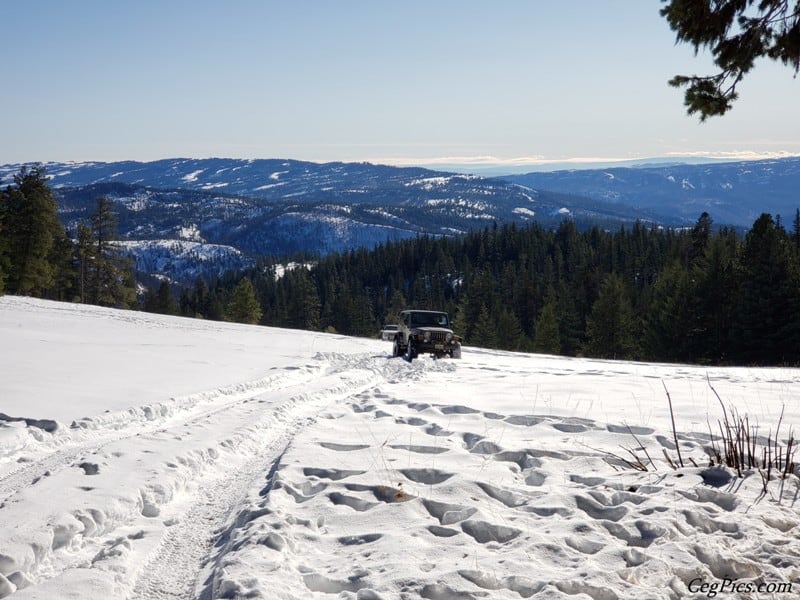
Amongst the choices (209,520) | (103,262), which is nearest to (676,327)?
(209,520)

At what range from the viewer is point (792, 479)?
21.5ft

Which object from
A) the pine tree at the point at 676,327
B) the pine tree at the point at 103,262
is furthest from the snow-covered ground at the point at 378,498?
the pine tree at the point at 103,262

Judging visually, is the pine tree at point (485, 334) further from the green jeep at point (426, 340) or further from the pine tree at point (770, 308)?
the green jeep at point (426, 340)

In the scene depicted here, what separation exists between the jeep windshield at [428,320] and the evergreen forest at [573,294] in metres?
15.3

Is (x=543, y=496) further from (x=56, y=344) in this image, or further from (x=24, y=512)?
(x=56, y=344)

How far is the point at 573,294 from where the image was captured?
93.6 metres

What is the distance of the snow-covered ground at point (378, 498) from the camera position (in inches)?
180

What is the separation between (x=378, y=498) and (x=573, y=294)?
91.3 meters

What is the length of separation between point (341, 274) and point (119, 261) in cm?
9570

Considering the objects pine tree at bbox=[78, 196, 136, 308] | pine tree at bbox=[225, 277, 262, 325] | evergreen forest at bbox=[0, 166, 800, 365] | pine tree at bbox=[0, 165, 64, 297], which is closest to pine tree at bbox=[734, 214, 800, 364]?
evergreen forest at bbox=[0, 166, 800, 365]

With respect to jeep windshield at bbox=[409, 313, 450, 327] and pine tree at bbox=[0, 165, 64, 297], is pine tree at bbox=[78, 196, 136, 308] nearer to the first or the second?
pine tree at bbox=[0, 165, 64, 297]

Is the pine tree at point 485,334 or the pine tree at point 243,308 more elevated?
the pine tree at point 243,308

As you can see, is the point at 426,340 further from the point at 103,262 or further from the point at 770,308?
the point at 103,262

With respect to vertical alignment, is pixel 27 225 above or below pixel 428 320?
above
